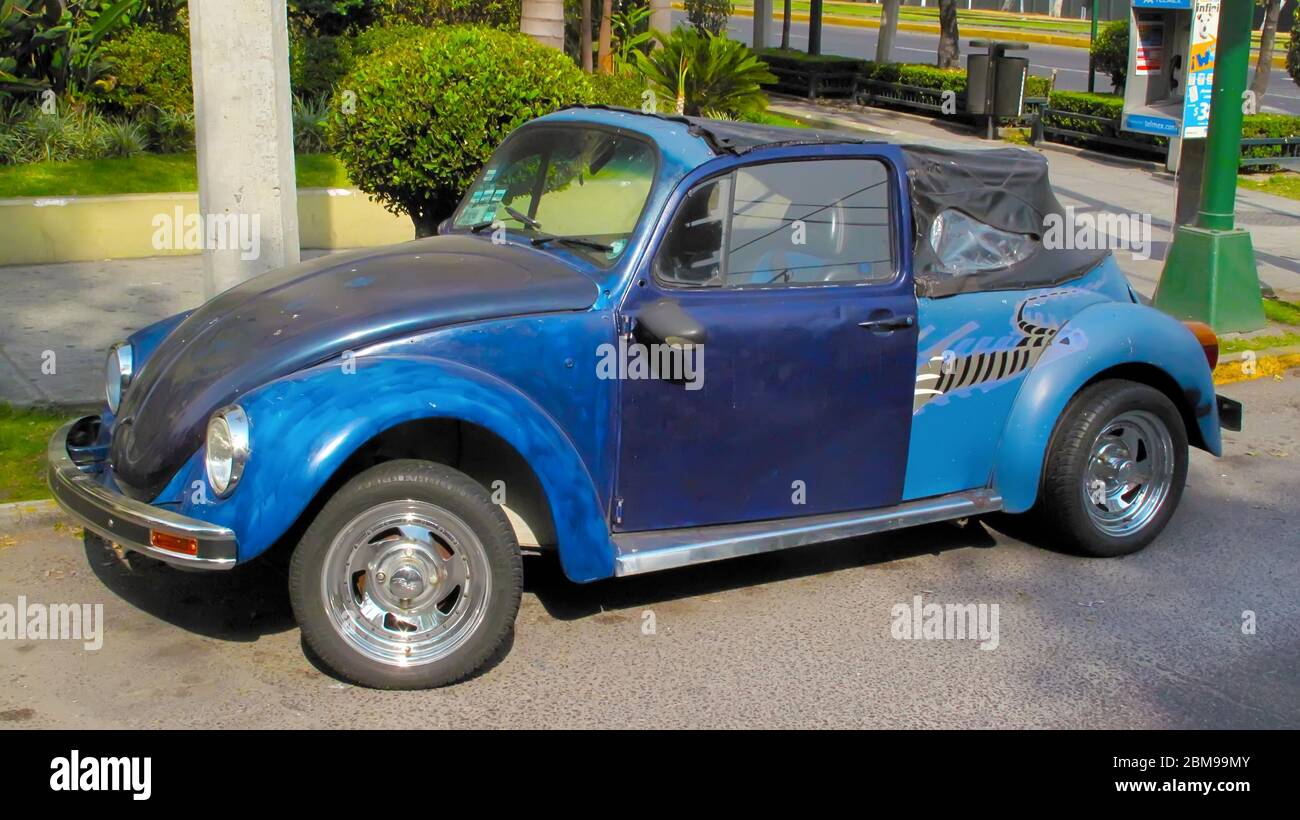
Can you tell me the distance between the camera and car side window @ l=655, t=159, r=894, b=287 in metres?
5.21

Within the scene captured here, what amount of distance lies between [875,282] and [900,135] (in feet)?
46.7

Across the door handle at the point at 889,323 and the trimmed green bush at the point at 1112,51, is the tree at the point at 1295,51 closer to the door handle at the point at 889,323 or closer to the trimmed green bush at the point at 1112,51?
the trimmed green bush at the point at 1112,51

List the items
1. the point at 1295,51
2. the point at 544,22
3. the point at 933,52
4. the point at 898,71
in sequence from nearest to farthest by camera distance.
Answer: the point at 544,22 < the point at 1295,51 < the point at 898,71 < the point at 933,52

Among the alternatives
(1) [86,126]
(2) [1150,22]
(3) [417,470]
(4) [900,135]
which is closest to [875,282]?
(3) [417,470]

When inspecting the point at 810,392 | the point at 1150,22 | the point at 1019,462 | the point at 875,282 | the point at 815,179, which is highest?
the point at 1150,22

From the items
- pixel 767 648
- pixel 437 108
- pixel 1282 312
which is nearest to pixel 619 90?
pixel 437 108

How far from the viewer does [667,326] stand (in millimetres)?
4926

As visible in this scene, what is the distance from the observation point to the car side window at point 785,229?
5.21 meters

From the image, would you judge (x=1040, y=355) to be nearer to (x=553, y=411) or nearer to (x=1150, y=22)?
(x=553, y=411)

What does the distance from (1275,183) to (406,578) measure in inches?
600

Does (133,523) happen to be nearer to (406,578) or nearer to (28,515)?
(406,578)

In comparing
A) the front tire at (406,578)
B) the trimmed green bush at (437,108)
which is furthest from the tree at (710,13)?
the front tire at (406,578)

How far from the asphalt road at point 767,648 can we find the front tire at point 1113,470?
0.49 feet
